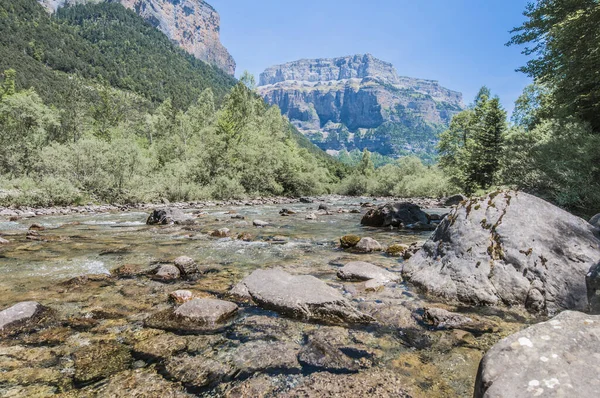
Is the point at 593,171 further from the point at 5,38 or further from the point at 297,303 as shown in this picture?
the point at 5,38

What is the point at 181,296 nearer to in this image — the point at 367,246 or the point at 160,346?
the point at 160,346

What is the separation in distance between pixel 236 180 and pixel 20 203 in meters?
22.4

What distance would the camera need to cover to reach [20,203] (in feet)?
74.5

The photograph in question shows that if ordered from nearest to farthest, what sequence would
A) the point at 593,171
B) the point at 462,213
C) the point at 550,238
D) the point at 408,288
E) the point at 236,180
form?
1. the point at 550,238
2. the point at 408,288
3. the point at 462,213
4. the point at 593,171
5. the point at 236,180

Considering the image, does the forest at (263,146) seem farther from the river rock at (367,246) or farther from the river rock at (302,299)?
the river rock at (302,299)

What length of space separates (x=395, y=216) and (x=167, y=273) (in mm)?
12124

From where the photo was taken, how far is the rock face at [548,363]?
84.3 inches

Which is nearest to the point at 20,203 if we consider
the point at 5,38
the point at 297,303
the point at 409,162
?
the point at 297,303

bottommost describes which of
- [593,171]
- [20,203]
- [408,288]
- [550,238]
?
[20,203]

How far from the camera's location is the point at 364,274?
6664 mm

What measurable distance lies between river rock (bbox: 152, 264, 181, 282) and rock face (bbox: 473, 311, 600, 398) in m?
5.92

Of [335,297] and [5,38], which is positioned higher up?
[5,38]

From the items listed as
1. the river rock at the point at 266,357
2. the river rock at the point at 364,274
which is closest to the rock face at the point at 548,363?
the river rock at the point at 266,357

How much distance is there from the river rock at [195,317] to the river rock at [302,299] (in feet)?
2.32
